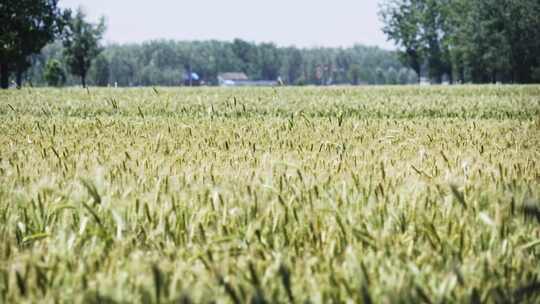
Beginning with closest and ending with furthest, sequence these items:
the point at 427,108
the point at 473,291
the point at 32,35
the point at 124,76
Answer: the point at 473,291
the point at 427,108
the point at 32,35
the point at 124,76

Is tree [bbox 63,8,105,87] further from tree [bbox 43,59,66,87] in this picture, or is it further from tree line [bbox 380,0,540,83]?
tree line [bbox 380,0,540,83]

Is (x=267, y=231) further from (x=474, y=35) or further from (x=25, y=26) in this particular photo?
(x=474, y=35)

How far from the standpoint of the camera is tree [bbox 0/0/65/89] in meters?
40.6

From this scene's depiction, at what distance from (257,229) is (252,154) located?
65.7 inches

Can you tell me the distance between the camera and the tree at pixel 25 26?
1597 inches

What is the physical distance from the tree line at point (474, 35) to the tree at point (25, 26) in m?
51.4

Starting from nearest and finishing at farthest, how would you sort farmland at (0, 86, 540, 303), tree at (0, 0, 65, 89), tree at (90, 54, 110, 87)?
farmland at (0, 86, 540, 303)
tree at (0, 0, 65, 89)
tree at (90, 54, 110, 87)

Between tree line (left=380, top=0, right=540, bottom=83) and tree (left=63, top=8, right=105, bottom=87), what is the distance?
42.8 metres

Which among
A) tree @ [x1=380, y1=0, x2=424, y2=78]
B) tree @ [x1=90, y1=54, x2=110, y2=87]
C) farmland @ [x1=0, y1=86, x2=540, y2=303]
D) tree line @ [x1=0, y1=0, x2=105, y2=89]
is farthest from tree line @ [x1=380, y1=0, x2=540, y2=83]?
tree @ [x1=90, y1=54, x2=110, y2=87]

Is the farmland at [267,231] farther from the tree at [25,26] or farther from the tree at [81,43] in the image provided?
the tree at [81,43]

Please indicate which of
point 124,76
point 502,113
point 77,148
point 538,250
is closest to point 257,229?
point 538,250

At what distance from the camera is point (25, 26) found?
42281mm

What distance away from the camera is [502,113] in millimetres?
8367

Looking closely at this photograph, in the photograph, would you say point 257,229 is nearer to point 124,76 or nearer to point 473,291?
point 473,291
